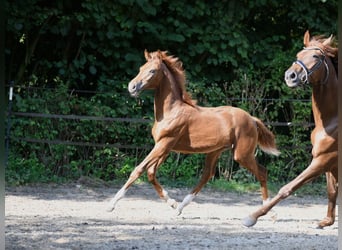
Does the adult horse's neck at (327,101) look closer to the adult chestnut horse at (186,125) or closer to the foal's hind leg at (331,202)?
the foal's hind leg at (331,202)

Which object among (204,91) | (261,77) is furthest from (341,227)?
(261,77)

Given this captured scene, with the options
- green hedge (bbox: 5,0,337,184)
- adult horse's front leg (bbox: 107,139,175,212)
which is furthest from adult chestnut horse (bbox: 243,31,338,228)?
green hedge (bbox: 5,0,337,184)

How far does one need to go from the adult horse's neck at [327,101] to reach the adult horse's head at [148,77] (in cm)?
211

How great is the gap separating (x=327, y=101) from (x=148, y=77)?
7.34 ft

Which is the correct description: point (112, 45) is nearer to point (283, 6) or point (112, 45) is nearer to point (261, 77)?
point (261, 77)

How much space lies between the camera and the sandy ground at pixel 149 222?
451 centimetres

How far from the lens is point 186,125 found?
264 inches

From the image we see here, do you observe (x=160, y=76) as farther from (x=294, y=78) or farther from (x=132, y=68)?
(x=132, y=68)

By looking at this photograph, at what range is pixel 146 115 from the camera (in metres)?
10.4

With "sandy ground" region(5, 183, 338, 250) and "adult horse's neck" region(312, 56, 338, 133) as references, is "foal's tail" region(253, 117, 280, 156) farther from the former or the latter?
"adult horse's neck" region(312, 56, 338, 133)

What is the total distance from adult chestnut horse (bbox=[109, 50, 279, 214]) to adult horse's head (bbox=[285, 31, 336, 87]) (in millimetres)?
1806

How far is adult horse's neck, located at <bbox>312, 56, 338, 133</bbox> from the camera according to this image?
5129 millimetres

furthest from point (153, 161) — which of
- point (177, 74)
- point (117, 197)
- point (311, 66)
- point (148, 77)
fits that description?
point (311, 66)

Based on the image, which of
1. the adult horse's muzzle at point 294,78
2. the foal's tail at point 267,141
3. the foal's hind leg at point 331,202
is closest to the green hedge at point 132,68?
the foal's tail at point 267,141
